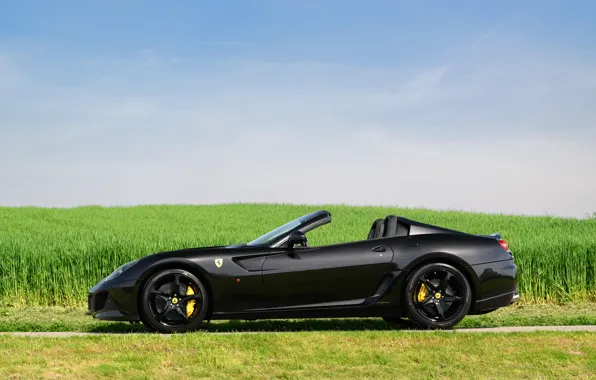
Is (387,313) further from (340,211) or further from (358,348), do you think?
(340,211)

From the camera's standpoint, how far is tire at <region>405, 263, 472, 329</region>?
891cm

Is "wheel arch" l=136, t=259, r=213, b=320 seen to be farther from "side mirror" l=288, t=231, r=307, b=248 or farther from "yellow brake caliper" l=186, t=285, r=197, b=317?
"side mirror" l=288, t=231, r=307, b=248

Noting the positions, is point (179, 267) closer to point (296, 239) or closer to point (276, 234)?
point (276, 234)

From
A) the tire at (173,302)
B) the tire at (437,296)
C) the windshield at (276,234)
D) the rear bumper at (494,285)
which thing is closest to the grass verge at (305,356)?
the tire at (173,302)

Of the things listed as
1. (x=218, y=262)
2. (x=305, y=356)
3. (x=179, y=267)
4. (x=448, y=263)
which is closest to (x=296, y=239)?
(x=218, y=262)

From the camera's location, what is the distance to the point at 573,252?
49.0 feet

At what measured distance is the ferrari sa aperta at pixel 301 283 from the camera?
877 cm

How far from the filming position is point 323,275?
8812mm

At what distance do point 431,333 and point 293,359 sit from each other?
196 cm

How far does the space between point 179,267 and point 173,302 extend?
407mm

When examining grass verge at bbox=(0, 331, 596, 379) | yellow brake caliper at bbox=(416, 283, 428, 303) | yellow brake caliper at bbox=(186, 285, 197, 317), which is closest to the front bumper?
grass verge at bbox=(0, 331, 596, 379)

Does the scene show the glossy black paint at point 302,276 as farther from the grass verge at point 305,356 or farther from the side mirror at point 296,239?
the grass verge at point 305,356

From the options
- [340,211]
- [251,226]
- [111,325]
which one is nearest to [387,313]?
[111,325]

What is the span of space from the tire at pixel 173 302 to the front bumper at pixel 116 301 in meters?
0.12
